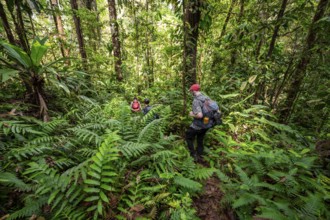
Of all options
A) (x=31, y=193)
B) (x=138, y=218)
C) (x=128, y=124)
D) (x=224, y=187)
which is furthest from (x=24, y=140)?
(x=224, y=187)

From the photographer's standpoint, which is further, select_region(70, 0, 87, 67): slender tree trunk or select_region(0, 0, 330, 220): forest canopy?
select_region(70, 0, 87, 67): slender tree trunk

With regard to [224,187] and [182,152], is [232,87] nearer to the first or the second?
[182,152]

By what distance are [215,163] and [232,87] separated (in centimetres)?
335

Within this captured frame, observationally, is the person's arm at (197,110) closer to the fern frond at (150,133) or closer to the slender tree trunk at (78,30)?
A: the fern frond at (150,133)

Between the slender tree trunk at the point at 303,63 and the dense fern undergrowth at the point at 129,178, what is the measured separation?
138cm

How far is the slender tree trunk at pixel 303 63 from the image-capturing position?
383 cm

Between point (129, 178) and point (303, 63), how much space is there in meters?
5.18

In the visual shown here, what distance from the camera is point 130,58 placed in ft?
33.8

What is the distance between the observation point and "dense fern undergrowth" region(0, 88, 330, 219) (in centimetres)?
204

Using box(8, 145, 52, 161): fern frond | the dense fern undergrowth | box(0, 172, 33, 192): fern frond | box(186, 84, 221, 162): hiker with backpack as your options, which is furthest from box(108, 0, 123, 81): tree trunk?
box(0, 172, 33, 192): fern frond

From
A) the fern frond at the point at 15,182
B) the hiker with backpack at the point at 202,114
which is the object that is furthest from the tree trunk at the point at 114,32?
the fern frond at the point at 15,182

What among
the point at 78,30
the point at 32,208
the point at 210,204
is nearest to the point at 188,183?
the point at 210,204

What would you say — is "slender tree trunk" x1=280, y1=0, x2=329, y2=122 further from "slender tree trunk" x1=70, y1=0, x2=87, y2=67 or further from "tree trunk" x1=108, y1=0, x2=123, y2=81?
"slender tree trunk" x1=70, y1=0, x2=87, y2=67

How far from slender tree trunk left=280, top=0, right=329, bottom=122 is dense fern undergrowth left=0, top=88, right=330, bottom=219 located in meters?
1.38
